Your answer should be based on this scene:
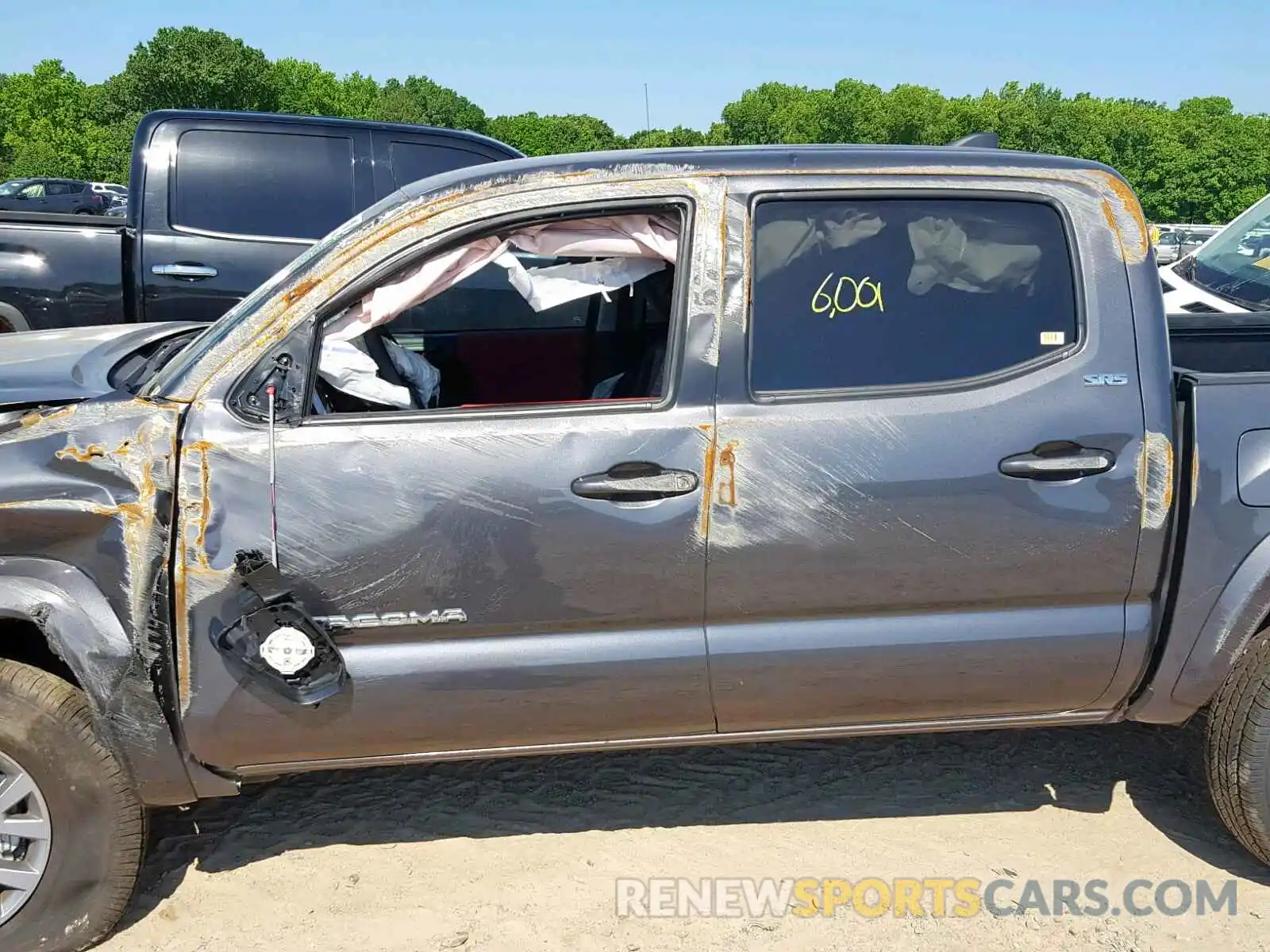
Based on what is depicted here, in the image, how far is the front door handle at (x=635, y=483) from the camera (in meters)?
2.71

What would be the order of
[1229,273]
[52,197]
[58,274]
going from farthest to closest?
1. [52,197]
2. [1229,273]
3. [58,274]

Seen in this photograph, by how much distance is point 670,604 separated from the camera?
9.12 ft

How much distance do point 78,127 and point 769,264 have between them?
82.9 meters

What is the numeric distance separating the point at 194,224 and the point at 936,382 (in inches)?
175

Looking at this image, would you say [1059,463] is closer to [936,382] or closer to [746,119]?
[936,382]

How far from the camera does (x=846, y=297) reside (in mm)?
2848

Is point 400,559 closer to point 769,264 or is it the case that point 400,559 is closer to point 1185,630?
point 769,264

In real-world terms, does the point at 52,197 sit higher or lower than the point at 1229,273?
higher

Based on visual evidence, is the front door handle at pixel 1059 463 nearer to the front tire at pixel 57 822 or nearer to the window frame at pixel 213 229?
the front tire at pixel 57 822

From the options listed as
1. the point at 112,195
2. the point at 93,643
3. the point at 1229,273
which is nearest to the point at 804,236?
the point at 93,643

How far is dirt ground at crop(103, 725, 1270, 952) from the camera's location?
9.62 feet

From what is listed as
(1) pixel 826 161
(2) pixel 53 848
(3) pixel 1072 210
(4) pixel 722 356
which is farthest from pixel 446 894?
(3) pixel 1072 210

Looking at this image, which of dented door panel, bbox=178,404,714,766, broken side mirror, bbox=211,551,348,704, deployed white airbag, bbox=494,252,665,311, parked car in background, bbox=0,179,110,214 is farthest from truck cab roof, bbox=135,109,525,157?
parked car in background, bbox=0,179,110,214

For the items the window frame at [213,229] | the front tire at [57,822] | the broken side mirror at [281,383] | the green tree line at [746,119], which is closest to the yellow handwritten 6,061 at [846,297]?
the broken side mirror at [281,383]
